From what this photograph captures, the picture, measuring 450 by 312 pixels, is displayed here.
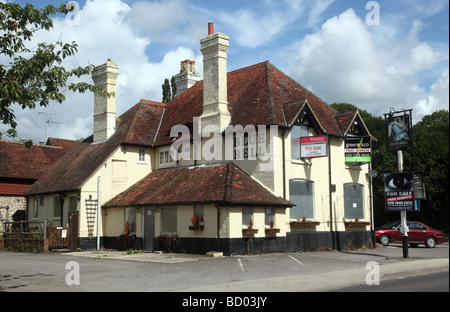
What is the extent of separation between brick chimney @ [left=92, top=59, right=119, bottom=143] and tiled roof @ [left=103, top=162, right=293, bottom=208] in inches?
209

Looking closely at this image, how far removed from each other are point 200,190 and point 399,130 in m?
9.39

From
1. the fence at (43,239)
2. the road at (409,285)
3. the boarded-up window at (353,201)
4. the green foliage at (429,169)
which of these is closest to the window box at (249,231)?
the boarded-up window at (353,201)

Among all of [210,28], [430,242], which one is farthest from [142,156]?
[430,242]

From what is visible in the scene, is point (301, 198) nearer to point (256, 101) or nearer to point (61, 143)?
point (256, 101)

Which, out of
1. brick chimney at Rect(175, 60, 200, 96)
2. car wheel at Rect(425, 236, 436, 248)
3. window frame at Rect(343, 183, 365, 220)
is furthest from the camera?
brick chimney at Rect(175, 60, 200, 96)

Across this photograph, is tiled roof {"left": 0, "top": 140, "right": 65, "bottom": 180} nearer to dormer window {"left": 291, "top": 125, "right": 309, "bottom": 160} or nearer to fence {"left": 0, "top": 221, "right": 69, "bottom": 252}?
fence {"left": 0, "top": 221, "right": 69, "bottom": 252}

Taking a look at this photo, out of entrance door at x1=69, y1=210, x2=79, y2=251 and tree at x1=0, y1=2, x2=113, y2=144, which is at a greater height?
tree at x1=0, y1=2, x2=113, y2=144

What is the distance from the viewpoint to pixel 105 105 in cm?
3191

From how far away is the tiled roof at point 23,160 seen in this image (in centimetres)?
3792

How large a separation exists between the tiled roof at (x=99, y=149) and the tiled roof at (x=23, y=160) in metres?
4.60

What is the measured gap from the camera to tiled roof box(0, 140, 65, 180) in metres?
37.9

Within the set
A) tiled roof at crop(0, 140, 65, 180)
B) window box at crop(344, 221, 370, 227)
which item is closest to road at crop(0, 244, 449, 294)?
window box at crop(344, 221, 370, 227)
